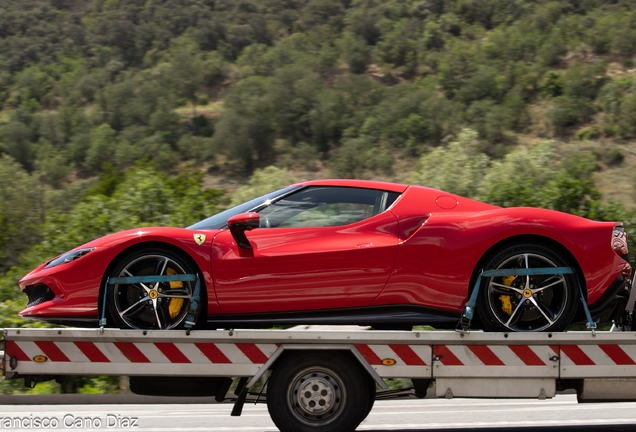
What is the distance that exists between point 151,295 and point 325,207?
53.3 inches

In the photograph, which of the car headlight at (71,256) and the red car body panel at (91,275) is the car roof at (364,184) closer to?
the red car body panel at (91,275)

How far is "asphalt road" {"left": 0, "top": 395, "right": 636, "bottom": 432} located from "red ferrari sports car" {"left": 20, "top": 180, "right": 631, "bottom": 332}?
1.40 meters

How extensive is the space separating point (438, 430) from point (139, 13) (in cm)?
7684

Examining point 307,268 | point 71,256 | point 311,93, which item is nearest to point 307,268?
point 307,268

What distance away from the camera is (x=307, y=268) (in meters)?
5.59

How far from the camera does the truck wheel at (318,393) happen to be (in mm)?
5520

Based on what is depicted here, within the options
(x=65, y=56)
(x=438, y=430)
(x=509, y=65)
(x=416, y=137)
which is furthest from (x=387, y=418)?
(x=65, y=56)

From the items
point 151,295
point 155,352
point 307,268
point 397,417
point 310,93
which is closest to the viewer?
point 155,352

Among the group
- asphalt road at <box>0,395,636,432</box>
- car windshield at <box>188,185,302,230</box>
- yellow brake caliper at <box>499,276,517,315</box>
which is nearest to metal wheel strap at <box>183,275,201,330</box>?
car windshield at <box>188,185,302,230</box>

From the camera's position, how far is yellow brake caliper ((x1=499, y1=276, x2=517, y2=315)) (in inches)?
222

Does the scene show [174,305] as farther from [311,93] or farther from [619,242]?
[311,93]

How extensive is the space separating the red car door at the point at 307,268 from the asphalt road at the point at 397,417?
1.48 meters

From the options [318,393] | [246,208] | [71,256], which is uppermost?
[246,208]

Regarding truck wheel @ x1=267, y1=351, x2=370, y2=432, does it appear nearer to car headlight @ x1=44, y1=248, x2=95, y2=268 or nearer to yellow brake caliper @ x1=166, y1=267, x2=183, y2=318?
yellow brake caliper @ x1=166, y1=267, x2=183, y2=318
